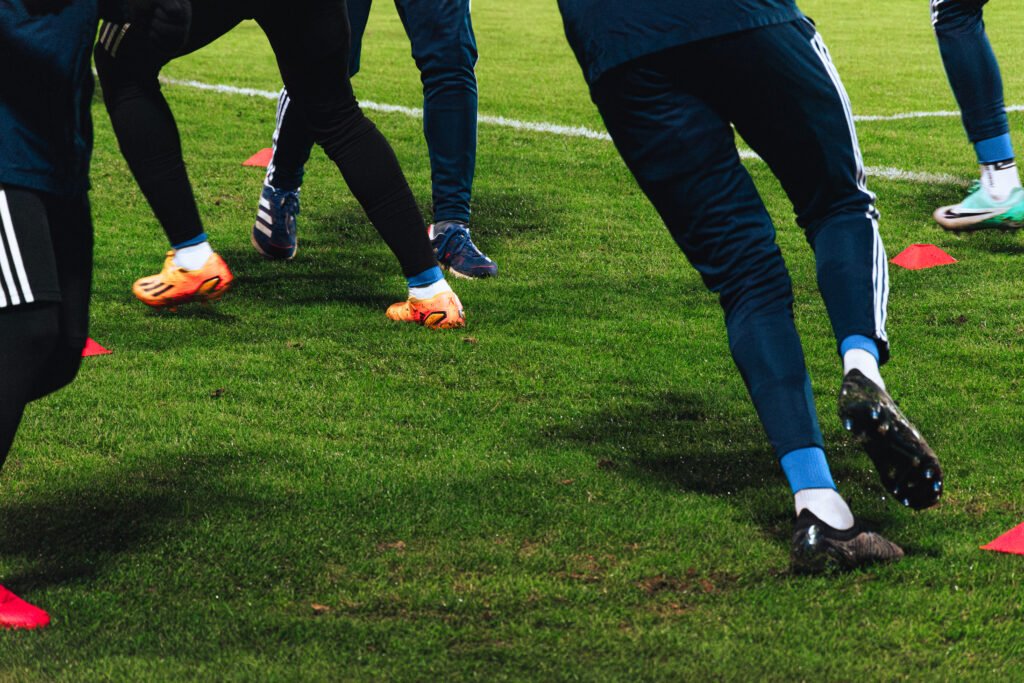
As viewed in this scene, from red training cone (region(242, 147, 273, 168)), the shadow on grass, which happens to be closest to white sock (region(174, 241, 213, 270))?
the shadow on grass

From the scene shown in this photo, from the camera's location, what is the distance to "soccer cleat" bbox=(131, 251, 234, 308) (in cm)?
425

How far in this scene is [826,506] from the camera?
2.82 metres

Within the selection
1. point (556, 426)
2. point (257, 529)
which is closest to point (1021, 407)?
point (556, 426)

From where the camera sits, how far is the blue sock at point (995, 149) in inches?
219

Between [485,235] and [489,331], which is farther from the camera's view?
[485,235]

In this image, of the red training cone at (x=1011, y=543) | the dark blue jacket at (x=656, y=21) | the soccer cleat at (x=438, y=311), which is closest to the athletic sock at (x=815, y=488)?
the red training cone at (x=1011, y=543)

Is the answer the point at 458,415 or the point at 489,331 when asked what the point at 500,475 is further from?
the point at 489,331

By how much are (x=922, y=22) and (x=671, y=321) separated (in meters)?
12.3

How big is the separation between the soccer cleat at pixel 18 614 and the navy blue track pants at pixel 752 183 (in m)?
1.50

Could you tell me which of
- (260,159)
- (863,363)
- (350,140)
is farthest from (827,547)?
(260,159)

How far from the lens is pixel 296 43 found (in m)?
4.26

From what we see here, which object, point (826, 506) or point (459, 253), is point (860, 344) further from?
point (459, 253)

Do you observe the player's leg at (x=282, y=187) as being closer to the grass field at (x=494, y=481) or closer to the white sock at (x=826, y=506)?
the grass field at (x=494, y=481)

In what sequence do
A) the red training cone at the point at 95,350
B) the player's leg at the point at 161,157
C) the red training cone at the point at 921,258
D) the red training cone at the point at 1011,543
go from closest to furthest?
1. the red training cone at the point at 1011,543
2. the player's leg at the point at 161,157
3. the red training cone at the point at 95,350
4. the red training cone at the point at 921,258
